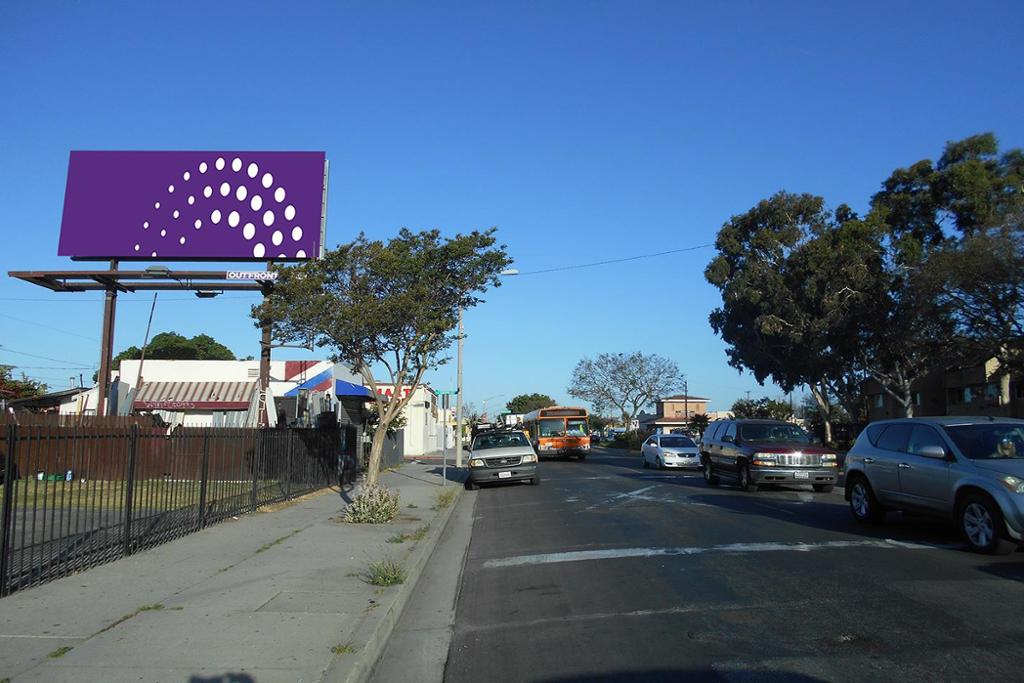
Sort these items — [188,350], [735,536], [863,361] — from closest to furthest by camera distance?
[735,536] < [863,361] < [188,350]

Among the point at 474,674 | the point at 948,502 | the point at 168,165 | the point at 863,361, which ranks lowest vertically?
the point at 474,674

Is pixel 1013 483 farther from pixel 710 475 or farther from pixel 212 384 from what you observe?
pixel 212 384

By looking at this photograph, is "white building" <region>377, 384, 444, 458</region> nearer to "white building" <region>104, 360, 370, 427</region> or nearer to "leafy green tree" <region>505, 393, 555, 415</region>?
"white building" <region>104, 360, 370, 427</region>

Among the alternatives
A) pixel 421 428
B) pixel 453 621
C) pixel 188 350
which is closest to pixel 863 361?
pixel 421 428

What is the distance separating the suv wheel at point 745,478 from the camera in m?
17.9

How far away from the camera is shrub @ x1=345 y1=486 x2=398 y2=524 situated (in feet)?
44.0

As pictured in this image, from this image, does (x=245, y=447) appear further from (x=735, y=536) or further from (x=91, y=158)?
(x=91, y=158)

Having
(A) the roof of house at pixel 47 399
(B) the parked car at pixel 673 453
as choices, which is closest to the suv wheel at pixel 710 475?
(B) the parked car at pixel 673 453

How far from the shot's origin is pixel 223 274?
24.8 meters

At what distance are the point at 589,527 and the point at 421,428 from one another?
44754mm

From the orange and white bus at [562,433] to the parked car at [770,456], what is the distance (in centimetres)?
1873

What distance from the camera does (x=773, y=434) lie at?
61.0 feet

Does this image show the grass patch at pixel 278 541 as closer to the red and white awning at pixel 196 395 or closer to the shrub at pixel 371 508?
the shrub at pixel 371 508

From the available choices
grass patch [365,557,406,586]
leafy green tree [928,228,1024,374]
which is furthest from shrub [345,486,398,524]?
leafy green tree [928,228,1024,374]
